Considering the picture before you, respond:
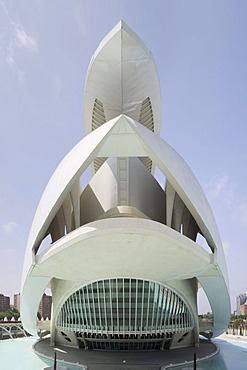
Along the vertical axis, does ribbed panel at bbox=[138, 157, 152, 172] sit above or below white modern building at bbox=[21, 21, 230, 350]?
above

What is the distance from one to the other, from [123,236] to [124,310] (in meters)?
10.1

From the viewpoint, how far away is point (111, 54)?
23172mm

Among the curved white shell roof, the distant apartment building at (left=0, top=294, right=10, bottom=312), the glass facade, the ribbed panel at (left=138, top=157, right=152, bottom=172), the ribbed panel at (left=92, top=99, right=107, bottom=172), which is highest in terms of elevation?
the curved white shell roof

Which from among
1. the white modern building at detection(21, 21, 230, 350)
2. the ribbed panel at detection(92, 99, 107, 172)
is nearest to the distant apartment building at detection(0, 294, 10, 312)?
the white modern building at detection(21, 21, 230, 350)

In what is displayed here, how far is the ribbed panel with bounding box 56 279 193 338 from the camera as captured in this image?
2039 centimetres

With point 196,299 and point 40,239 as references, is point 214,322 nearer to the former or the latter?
point 196,299

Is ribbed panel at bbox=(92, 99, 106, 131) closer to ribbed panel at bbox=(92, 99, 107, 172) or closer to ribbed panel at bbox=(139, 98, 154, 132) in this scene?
ribbed panel at bbox=(92, 99, 107, 172)

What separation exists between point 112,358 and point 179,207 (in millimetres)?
10263

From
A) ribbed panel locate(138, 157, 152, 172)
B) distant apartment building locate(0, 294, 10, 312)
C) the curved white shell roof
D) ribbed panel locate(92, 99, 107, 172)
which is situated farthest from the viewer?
distant apartment building locate(0, 294, 10, 312)

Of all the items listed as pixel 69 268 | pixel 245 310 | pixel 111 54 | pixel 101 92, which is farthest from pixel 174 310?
pixel 245 310

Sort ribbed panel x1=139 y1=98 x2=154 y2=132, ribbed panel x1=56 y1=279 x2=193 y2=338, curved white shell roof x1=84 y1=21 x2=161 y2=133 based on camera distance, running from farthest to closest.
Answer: ribbed panel x1=139 y1=98 x2=154 y2=132, curved white shell roof x1=84 y1=21 x2=161 y2=133, ribbed panel x1=56 y1=279 x2=193 y2=338

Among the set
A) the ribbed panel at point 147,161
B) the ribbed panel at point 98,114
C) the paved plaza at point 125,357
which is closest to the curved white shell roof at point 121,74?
the ribbed panel at point 98,114

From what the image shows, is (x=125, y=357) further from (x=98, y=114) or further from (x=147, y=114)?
(x=147, y=114)

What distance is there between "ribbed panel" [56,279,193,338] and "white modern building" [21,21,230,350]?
7cm
